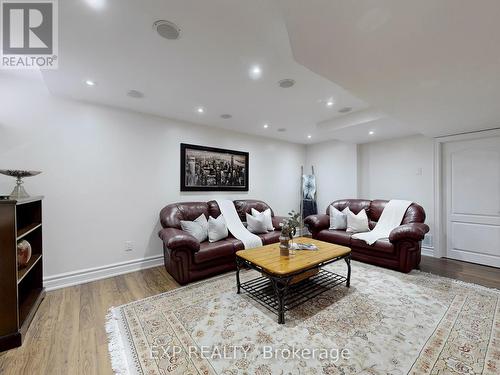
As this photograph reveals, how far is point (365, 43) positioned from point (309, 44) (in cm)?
36

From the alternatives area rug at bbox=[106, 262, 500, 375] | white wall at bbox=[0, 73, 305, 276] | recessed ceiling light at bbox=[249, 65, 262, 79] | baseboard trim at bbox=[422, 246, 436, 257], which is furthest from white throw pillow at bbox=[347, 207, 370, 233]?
recessed ceiling light at bbox=[249, 65, 262, 79]

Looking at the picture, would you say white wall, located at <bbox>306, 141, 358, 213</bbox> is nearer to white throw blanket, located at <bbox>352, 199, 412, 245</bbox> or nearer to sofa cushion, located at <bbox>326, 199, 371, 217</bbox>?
sofa cushion, located at <bbox>326, 199, 371, 217</bbox>

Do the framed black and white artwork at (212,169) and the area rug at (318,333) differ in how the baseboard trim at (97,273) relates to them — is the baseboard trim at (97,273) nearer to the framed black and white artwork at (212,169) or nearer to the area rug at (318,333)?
the area rug at (318,333)

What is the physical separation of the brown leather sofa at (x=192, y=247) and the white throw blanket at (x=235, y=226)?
0.34 ft

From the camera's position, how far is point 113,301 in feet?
7.88

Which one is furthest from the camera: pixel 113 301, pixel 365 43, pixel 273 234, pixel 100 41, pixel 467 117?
pixel 273 234

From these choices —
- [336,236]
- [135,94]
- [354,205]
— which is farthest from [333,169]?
[135,94]

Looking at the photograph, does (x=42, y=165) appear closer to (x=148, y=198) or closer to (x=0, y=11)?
(x=148, y=198)

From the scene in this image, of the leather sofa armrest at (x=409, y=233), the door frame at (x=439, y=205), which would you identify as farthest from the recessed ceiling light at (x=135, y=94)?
the door frame at (x=439, y=205)

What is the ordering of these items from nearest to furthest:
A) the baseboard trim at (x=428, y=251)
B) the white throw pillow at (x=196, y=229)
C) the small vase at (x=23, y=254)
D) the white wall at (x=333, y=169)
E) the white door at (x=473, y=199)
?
1. the small vase at (x=23, y=254)
2. the white throw pillow at (x=196, y=229)
3. the white door at (x=473, y=199)
4. the baseboard trim at (x=428, y=251)
5. the white wall at (x=333, y=169)

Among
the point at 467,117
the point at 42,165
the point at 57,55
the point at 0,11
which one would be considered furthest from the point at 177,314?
the point at 467,117

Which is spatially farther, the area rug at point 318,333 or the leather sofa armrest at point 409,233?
the leather sofa armrest at point 409,233

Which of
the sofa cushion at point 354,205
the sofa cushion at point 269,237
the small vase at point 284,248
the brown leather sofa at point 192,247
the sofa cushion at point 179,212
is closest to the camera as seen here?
the small vase at point 284,248

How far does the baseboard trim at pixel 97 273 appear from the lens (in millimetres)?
2715
